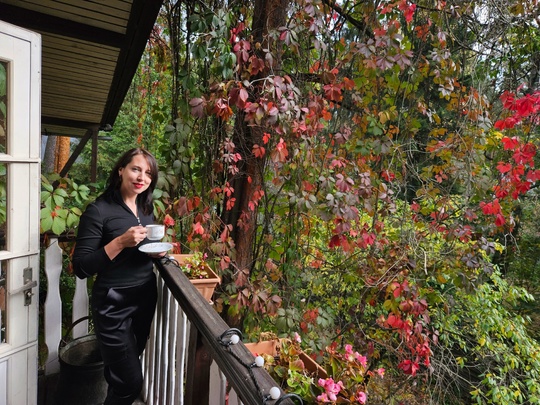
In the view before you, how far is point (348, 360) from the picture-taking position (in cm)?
167

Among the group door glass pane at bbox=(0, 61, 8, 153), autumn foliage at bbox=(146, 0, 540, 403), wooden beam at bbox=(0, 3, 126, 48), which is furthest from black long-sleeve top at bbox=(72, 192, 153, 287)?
wooden beam at bbox=(0, 3, 126, 48)

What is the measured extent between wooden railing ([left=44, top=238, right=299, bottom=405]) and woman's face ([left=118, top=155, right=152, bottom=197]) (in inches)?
13.6

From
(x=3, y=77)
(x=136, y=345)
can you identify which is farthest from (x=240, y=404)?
(x=3, y=77)

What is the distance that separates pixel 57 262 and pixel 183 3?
222 cm

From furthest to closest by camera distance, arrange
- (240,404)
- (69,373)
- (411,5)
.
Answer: (411,5) < (69,373) < (240,404)

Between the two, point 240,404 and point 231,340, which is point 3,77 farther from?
point 240,404

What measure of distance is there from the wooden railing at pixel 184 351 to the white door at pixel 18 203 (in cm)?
46

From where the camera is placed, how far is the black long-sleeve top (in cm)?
138

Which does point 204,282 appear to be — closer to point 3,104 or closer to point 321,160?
point 3,104

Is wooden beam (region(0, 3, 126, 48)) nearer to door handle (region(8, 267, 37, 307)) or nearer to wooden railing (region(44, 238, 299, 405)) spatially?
wooden railing (region(44, 238, 299, 405))

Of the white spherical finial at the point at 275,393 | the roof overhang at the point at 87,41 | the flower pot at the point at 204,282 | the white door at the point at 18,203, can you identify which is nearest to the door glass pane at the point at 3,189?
the white door at the point at 18,203

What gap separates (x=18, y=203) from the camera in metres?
1.48

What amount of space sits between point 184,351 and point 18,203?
901mm

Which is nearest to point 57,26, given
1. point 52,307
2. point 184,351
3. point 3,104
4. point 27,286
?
point 3,104
